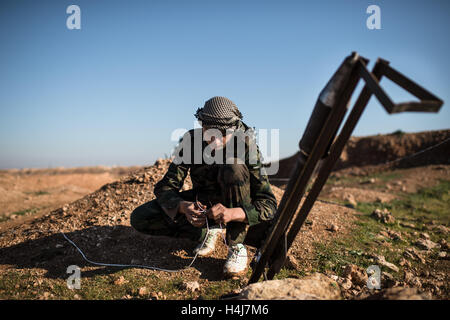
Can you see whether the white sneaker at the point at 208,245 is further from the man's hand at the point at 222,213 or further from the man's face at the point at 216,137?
the man's face at the point at 216,137

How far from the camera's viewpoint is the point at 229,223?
2.82 meters

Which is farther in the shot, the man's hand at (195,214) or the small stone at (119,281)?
the small stone at (119,281)

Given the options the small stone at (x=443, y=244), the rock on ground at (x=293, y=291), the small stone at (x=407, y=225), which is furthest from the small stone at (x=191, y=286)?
the small stone at (x=407, y=225)

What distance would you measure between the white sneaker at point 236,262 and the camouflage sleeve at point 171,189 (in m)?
0.68

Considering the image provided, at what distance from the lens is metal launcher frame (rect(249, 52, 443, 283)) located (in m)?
1.38

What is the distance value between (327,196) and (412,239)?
3.38 metres

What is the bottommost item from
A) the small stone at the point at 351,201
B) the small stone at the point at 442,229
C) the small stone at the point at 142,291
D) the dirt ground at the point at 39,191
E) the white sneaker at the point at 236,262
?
the dirt ground at the point at 39,191

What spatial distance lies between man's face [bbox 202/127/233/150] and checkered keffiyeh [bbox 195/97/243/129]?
0.18 feet

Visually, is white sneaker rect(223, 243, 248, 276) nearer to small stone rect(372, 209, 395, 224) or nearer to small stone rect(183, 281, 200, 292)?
small stone rect(183, 281, 200, 292)

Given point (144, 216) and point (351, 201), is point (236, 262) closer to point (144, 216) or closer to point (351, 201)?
point (144, 216)

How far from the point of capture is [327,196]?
762 centimetres

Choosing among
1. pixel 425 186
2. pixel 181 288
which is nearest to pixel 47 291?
pixel 181 288

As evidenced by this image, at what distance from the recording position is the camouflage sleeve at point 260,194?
2.63 meters
